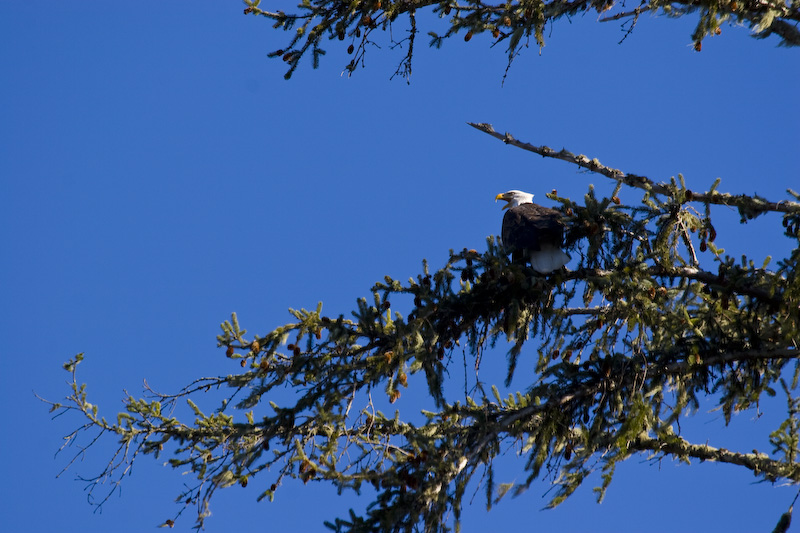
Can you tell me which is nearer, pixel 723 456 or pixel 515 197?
pixel 723 456

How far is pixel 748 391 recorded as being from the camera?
6348mm

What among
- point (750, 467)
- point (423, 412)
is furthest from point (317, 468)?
point (750, 467)

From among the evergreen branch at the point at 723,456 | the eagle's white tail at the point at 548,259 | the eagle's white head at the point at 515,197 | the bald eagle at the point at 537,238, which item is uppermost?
the eagle's white head at the point at 515,197

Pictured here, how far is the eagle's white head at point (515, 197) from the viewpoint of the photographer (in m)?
10.4

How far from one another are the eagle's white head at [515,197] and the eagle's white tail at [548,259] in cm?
332

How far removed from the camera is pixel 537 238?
23.4 feet

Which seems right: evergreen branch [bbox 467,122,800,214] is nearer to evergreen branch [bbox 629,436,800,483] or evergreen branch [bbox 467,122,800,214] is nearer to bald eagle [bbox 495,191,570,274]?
bald eagle [bbox 495,191,570,274]

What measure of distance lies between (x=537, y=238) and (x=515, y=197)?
3.47 meters

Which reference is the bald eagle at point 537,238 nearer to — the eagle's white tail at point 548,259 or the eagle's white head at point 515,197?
the eagle's white tail at point 548,259

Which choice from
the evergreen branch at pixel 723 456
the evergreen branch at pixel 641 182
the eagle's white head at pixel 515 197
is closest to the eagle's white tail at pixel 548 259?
the evergreen branch at pixel 641 182

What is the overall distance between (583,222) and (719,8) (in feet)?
6.63

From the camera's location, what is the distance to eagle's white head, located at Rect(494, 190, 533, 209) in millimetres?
10391

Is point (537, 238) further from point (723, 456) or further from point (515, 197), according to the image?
point (515, 197)

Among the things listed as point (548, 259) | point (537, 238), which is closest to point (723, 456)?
point (548, 259)
